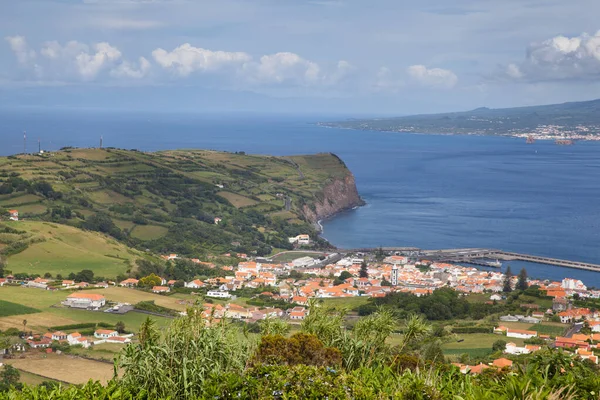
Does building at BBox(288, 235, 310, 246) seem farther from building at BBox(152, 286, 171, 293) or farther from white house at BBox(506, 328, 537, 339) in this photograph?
white house at BBox(506, 328, 537, 339)

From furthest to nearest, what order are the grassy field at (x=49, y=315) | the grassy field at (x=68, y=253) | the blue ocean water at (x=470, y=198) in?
1. the blue ocean water at (x=470, y=198)
2. the grassy field at (x=68, y=253)
3. the grassy field at (x=49, y=315)

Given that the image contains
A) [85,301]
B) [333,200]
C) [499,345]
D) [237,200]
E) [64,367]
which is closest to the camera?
[64,367]

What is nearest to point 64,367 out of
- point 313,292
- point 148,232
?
point 313,292

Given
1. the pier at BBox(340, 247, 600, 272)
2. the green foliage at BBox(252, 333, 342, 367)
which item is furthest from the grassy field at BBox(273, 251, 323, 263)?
the green foliage at BBox(252, 333, 342, 367)

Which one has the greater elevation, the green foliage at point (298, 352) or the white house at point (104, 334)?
the green foliage at point (298, 352)

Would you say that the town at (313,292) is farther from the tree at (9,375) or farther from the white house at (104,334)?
the tree at (9,375)

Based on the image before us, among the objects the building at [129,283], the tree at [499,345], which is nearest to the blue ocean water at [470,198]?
the tree at [499,345]

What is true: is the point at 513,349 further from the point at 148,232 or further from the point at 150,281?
the point at 148,232
